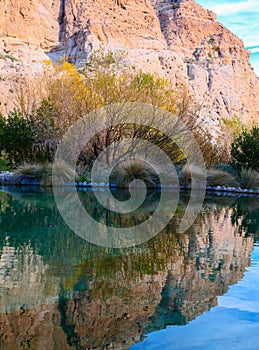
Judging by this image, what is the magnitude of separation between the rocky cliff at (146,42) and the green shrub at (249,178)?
93.6 feet

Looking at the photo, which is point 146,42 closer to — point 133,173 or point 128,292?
point 133,173

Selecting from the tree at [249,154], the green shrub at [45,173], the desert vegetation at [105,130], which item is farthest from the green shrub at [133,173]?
the tree at [249,154]

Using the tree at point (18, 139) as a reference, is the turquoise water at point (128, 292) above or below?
below

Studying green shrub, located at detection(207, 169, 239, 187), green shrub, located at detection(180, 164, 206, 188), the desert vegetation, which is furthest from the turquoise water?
the desert vegetation

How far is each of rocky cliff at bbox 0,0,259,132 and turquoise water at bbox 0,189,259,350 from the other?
1408 inches

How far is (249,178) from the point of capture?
13.7 metres

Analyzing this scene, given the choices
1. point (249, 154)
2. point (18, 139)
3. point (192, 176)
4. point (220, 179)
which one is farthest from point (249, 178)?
point (18, 139)

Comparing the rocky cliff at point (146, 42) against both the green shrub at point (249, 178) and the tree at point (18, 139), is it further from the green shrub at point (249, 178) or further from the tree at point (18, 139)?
the green shrub at point (249, 178)

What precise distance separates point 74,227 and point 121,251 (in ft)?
4.81

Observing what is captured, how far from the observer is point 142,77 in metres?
17.2

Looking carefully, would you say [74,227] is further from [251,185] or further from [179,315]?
[251,185]

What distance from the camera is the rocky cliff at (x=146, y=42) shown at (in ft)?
163

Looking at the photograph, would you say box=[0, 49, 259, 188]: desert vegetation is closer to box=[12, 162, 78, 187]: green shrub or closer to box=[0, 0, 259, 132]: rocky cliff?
box=[12, 162, 78, 187]: green shrub

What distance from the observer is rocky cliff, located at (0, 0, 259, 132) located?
4962 cm
